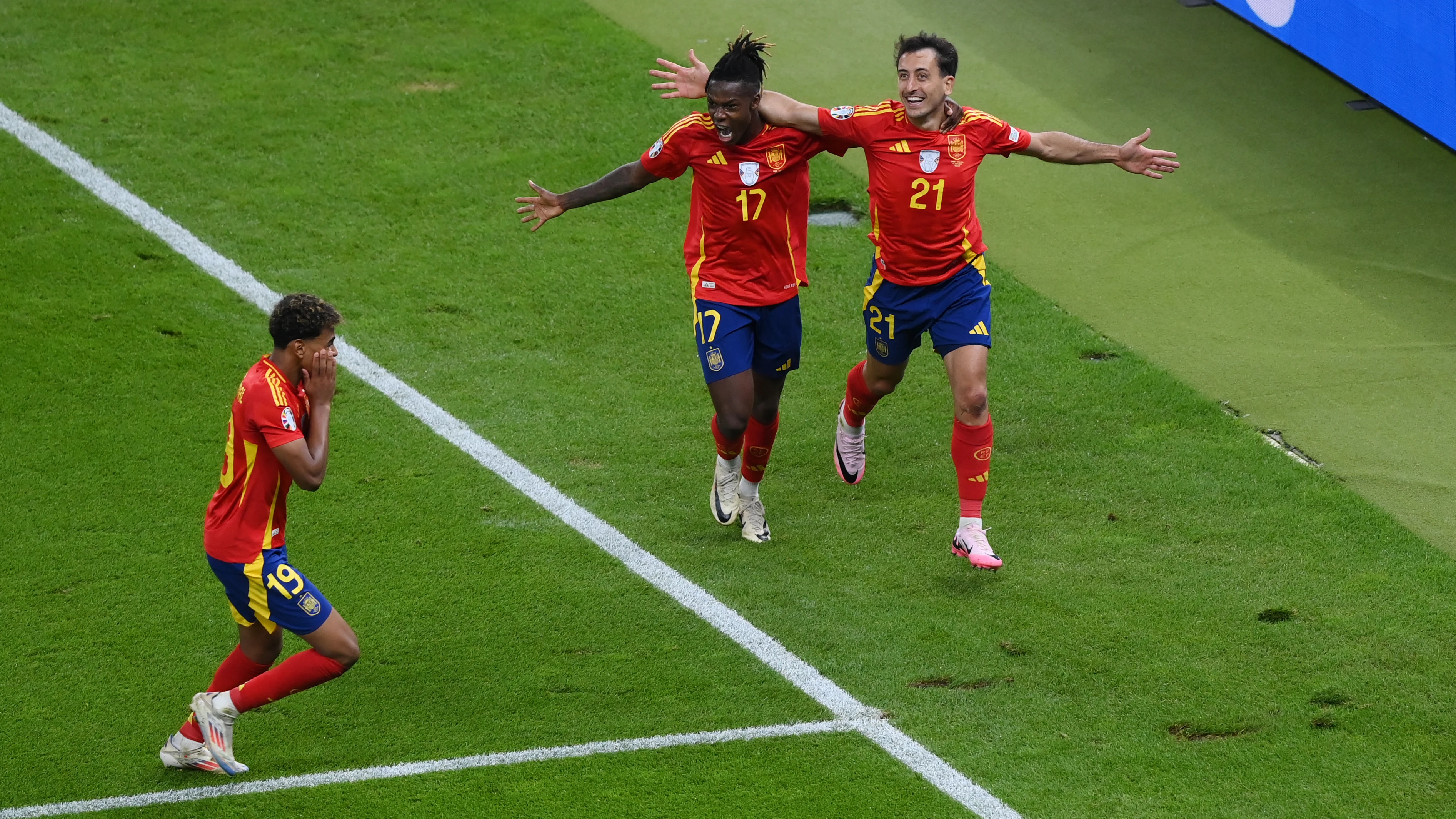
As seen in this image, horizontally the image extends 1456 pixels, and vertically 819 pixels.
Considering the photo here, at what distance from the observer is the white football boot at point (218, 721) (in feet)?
19.0

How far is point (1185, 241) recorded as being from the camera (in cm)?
1047

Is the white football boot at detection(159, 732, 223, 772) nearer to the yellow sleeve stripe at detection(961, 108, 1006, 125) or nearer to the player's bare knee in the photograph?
the player's bare knee

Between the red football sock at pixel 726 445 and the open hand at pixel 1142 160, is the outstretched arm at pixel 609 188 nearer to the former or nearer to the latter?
the red football sock at pixel 726 445

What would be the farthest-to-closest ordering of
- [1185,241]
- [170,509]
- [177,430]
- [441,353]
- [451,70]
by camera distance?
1. [451,70]
2. [1185,241]
3. [441,353]
4. [177,430]
5. [170,509]

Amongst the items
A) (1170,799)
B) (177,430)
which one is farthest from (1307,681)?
(177,430)

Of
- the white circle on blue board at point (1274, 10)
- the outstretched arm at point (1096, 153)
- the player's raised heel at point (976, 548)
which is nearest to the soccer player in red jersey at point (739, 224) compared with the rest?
the outstretched arm at point (1096, 153)

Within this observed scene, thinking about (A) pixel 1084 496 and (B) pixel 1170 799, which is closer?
(B) pixel 1170 799

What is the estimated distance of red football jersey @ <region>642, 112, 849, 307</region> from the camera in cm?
704

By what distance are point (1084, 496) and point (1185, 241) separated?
3.23 metres

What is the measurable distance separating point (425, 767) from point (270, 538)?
107 centimetres

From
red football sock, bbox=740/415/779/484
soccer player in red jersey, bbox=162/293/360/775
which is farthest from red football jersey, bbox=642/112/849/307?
soccer player in red jersey, bbox=162/293/360/775

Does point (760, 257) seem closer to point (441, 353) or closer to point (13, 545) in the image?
point (441, 353)

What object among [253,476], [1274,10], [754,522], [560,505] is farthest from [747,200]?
[1274,10]

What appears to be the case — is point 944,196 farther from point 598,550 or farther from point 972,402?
point 598,550
